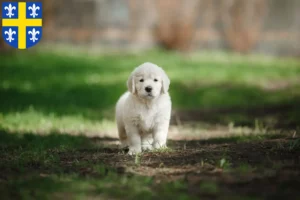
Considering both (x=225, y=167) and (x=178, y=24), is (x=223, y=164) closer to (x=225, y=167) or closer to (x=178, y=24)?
(x=225, y=167)

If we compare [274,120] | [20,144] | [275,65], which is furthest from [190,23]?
[20,144]

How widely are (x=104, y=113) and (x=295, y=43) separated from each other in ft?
50.1

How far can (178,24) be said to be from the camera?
19.4 metres

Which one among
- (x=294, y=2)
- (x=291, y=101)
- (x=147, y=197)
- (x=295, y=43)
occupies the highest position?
(x=294, y=2)

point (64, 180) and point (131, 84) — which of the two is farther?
point (131, 84)

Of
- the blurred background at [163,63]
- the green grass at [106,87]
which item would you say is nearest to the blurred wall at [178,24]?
the blurred background at [163,63]

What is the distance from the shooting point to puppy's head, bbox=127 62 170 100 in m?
5.65

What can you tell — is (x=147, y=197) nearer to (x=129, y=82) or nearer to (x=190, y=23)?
(x=129, y=82)

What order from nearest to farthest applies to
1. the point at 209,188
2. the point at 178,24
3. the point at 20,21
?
the point at 209,188, the point at 20,21, the point at 178,24

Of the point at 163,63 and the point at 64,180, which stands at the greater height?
the point at 163,63

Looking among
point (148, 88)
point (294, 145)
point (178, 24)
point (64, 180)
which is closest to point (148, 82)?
point (148, 88)

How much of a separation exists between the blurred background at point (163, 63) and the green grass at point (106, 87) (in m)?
0.02

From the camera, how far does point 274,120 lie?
29.2 ft

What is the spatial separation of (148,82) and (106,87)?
251 inches
